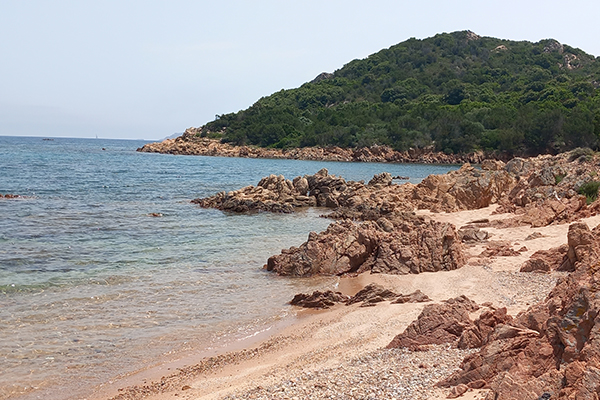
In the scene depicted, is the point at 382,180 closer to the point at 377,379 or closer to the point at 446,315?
the point at 446,315

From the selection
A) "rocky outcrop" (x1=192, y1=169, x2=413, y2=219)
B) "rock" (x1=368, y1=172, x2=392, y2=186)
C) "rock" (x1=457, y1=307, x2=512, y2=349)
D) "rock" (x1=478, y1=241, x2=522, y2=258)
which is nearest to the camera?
"rock" (x1=457, y1=307, x2=512, y2=349)

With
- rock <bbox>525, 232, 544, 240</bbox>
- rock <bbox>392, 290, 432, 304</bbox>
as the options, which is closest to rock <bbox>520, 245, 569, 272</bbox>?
rock <bbox>392, 290, 432, 304</bbox>

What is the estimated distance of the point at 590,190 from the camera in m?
21.5

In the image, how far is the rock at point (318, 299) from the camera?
12.6 metres

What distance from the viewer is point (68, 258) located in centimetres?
1700

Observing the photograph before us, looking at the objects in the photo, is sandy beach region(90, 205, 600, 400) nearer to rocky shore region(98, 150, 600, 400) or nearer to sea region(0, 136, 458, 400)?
rocky shore region(98, 150, 600, 400)

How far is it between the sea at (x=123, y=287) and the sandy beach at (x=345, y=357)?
0.71 meters

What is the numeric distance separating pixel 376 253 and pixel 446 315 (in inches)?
296

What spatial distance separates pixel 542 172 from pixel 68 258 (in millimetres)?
21373

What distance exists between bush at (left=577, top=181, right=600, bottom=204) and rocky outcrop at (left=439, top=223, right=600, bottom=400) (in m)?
15.4

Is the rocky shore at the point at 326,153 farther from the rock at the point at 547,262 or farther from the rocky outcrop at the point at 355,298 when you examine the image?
the rocky outcrop at the point at 355,298

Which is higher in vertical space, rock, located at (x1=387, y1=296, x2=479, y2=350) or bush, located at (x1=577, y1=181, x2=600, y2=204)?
bush, located at (x1=577, y1=181, x2=600, y2=204)

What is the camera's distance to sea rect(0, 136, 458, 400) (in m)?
9.41

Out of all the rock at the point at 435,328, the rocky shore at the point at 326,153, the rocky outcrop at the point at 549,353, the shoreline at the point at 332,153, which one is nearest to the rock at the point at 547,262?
the rock at the point at 435,328
